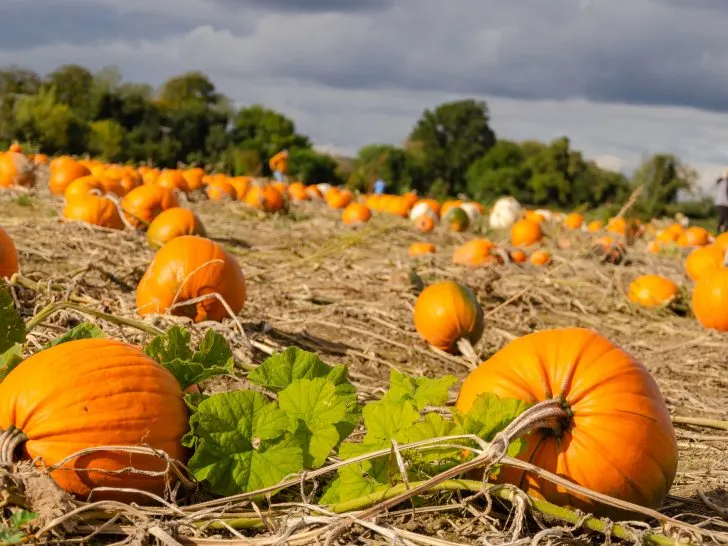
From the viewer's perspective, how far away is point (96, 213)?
26.4ft

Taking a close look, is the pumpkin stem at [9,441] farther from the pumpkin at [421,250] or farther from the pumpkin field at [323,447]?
the pumpkin at [421,250]

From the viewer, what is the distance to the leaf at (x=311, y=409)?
2.42 m

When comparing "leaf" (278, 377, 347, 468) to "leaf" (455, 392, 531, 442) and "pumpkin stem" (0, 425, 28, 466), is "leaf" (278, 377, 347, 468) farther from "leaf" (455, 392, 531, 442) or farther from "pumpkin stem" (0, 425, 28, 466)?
"pumpkin stem" (0, 425, 28, 466)

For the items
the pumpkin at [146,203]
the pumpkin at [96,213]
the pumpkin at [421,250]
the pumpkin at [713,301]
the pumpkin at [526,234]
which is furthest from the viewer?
the pumpkin at [526,234]

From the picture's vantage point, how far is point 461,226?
46.8 ft

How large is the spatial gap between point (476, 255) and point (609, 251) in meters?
2.09

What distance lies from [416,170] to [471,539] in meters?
47.3

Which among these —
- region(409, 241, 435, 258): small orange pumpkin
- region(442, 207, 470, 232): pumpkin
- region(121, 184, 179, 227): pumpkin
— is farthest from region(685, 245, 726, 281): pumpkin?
region(442, 207, 470, 232): pumpkin

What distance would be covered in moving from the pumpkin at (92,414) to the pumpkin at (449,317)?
3.25m

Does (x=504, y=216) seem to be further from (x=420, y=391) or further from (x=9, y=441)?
(x=9, y=441)

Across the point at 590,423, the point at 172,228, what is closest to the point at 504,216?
the point at 172,228

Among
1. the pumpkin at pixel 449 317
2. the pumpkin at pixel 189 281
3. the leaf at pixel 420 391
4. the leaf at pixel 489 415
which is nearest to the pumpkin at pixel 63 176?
the pumpkin at pixel 189 281

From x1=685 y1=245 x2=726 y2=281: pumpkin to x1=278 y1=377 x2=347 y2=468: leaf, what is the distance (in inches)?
279

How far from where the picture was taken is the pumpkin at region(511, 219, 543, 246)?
471 inches
